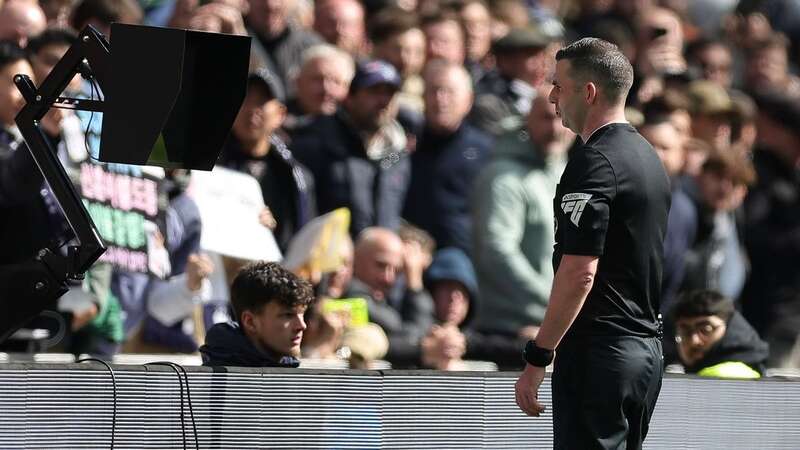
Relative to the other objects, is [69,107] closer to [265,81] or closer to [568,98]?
[568,98]

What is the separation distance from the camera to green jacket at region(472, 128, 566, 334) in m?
10.1

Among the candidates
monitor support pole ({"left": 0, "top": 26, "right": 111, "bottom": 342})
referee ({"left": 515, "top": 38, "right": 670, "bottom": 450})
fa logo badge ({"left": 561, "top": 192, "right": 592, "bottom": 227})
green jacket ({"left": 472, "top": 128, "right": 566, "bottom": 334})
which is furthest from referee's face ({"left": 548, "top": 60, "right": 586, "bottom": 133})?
green jacket ({"left": 472, "top": 128, "right": 566, "bottom": 334})

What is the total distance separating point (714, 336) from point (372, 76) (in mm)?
3452

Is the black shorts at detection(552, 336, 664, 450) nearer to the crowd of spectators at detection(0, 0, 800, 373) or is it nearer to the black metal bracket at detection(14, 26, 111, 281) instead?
the crowd of spectators at detection(0, 0, 800, 373)

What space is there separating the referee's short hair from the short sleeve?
246 millimetres

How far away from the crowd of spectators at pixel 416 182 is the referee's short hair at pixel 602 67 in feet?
5.17

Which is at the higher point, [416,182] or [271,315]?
[271,315]

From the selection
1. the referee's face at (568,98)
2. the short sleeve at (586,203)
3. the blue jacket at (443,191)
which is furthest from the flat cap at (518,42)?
the short sleeve at (586,203)

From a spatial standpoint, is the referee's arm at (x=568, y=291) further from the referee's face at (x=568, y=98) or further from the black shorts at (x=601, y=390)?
the referee's face at (x=568, y=98)

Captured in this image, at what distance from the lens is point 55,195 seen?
5.42 m

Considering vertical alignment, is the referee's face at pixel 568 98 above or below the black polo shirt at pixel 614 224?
above

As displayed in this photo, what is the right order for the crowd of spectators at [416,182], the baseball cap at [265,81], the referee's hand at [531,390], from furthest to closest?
1. the baseball cap at [265,81]
2. the crowd of spectators at [416,182]
3. the referee's hand at [531,390]

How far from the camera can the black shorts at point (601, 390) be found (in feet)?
17.4

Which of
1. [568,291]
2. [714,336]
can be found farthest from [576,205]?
[714,336]
